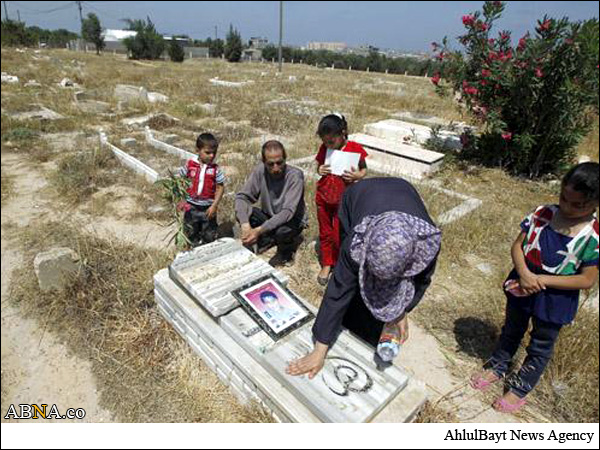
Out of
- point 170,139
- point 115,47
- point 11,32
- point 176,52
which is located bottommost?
point 170,139

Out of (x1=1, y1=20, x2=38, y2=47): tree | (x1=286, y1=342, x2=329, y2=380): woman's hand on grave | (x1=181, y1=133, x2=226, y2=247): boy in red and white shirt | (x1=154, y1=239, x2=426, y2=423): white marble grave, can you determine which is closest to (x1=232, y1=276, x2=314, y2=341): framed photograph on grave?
(x1=154, y1=239, x2=426, y2=423): white marble grave

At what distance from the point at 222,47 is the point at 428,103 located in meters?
32.6

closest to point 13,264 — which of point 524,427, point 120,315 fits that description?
point 120,315

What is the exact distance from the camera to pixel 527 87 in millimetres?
6117

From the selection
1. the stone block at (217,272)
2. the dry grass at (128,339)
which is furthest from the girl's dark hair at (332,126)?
the dry grass at (128,339)

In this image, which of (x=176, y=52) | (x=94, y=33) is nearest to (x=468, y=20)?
(x=176, y=52)

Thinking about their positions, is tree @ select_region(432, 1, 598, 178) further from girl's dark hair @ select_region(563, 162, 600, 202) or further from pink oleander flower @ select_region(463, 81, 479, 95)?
girl's dark hair @ select_region(563, 162, 600, 202)

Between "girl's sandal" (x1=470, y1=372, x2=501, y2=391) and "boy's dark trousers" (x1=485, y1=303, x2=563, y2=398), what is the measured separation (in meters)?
0.08

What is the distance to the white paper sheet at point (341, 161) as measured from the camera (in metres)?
3.07

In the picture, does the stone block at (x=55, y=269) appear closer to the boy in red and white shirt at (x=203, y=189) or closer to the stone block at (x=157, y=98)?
the boy in red and white shirt at (x=203, y=189)

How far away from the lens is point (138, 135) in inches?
328

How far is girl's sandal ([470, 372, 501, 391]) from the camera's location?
2455mm

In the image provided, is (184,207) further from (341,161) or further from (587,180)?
(587,180)

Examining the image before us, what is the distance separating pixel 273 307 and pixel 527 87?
6108 mm
